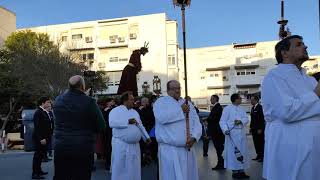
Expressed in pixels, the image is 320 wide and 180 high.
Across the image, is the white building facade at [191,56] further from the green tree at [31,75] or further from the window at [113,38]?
the green tree at [31,75]

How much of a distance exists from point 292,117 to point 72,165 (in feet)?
11.2

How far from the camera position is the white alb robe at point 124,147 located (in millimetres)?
8703

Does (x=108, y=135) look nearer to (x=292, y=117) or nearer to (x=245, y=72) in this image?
(x=292, y=117)

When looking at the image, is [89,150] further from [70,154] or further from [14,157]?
[14,157]

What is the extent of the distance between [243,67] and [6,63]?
3073cm

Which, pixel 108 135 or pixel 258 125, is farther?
pixel 258 125

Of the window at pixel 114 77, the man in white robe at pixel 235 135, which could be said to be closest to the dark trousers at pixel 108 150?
the man in white robe at pixel 235 135

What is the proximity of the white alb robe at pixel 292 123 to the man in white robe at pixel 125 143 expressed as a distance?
194 inches

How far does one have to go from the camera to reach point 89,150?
6289 millimetres

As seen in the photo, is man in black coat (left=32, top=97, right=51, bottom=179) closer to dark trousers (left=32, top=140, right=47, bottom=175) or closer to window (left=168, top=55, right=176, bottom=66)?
dark trousers (left=32, top=140, right=47, bottom=175)

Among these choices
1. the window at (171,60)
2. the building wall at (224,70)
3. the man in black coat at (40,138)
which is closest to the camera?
the man in black coat at (40,138)

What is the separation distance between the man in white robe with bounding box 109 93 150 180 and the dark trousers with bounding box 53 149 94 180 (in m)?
2.44

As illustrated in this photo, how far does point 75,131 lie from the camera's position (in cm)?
619

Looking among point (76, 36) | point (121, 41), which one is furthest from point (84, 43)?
point (121, 41)
